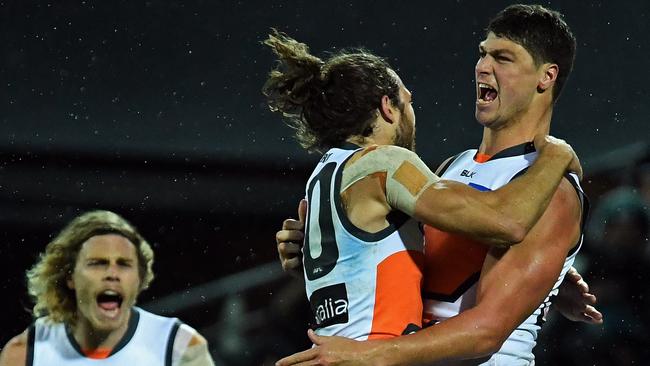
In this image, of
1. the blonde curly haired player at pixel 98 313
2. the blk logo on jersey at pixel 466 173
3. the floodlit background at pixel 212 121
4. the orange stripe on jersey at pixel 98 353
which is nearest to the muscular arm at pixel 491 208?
the blk logo on jersey at pixel 466 173

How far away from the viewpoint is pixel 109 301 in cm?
498

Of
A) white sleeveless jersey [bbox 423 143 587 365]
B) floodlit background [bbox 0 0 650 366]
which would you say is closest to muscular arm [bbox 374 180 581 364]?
white sleeveless jersey [bbox 423 143 587 365]

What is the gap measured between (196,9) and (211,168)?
1136 mm

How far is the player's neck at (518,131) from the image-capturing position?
296cm

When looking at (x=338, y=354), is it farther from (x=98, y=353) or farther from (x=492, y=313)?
(x=98, y=353)

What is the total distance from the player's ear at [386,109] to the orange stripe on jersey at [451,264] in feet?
1.27

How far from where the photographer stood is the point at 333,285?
110 inches

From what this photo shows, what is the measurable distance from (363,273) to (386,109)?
54 cm

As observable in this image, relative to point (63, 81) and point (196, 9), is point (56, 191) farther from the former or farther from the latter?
point (196, 9)

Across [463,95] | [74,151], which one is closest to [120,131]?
[74,151]

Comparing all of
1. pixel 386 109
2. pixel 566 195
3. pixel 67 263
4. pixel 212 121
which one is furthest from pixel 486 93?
pixel 212 121

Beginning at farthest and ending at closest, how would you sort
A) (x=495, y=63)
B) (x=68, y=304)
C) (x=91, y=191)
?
(x=91, y=191), (x=68, y=304), (x=495, y=63)

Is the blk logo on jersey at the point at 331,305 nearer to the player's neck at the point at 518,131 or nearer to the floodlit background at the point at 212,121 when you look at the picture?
the player's neck at the point at 518,131

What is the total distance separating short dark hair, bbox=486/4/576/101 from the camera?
2941 mm
